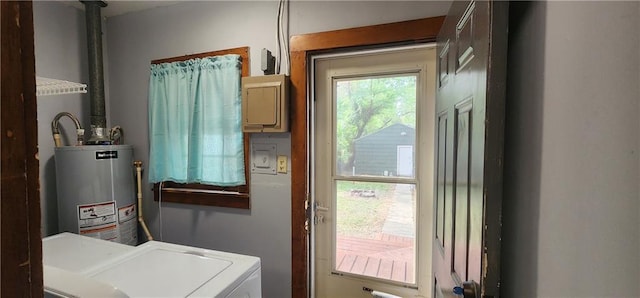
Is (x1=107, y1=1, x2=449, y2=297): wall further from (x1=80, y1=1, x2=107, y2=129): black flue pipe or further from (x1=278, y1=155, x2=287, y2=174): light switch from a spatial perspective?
(x1=80, y1=1, x2=107, y2=129): black flue pipe

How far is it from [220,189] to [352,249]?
0.94 m

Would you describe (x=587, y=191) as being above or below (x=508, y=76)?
below

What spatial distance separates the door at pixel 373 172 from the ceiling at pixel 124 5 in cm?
122

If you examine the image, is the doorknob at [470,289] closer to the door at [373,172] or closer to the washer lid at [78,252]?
the door at [373,172]

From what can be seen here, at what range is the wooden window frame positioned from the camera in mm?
1670

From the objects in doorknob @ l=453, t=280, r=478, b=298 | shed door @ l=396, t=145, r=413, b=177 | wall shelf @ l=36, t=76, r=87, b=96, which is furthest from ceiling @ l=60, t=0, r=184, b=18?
doorknob @ l=453, t=280, r=478, b=298

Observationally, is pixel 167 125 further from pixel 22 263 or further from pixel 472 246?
pixel 472 246

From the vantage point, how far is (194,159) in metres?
1.74

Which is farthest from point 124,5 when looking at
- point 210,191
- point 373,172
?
point 373,172

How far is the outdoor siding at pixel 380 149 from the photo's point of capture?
1505 mm

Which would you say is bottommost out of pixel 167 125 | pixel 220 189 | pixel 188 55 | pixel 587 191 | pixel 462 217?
pixel 220 189

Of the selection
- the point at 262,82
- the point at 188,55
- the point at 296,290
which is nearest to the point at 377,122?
the point at 262,82

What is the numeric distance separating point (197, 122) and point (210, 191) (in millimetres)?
464

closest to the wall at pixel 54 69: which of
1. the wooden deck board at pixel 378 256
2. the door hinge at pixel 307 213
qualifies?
the door hinge at pixel 307 213
